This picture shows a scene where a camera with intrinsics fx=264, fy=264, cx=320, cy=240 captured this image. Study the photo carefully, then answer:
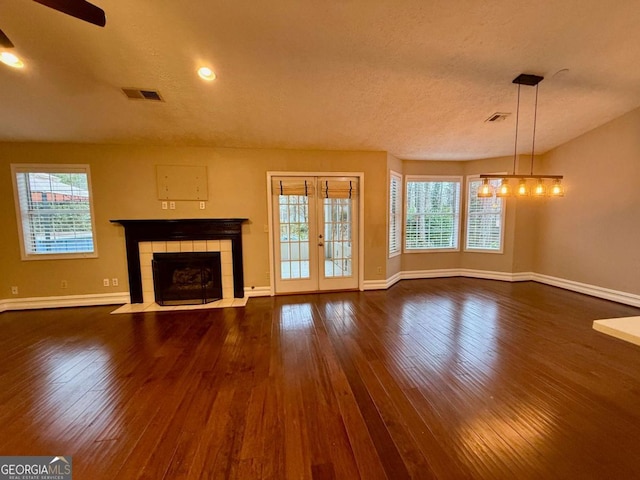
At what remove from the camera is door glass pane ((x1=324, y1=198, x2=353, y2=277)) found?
477cm

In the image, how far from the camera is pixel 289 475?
1402 mm

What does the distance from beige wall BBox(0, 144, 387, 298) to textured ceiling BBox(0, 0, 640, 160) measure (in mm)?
248

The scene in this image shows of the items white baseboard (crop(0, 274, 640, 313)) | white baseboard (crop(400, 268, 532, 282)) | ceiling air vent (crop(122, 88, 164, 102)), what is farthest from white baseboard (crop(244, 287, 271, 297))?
ceiling air vent (crop(122, 88, 164, 102))

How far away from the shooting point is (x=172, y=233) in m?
4.28

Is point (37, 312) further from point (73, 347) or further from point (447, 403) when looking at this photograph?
point (447, 403)

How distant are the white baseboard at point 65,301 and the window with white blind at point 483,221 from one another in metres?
6.73

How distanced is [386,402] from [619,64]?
4.26 m

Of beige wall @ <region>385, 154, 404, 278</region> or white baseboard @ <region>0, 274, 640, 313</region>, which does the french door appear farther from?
beige wall @ <region>385, 154, 404, 278</region>

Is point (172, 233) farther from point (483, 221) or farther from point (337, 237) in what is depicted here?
point (483, 221)

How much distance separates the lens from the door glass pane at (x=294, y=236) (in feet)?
15.3

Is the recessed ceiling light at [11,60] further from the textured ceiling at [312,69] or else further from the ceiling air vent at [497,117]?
the ceiling air vent at [497,117]

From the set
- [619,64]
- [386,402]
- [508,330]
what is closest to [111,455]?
[386,402]

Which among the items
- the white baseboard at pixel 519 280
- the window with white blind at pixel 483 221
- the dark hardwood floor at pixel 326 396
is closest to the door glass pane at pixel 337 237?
the white baseboard at pixel 519 280

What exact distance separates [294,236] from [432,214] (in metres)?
3.14
